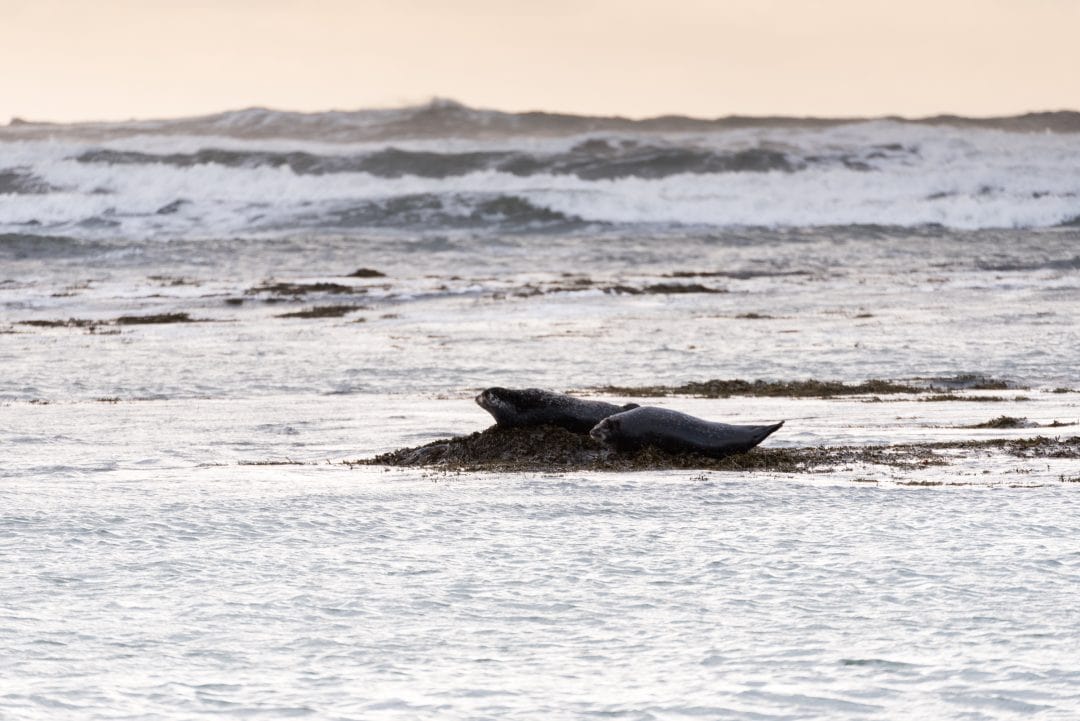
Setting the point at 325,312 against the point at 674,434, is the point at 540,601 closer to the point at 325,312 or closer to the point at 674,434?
the point at 674,434

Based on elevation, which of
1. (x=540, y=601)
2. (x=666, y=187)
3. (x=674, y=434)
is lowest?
(x=540, y=601)

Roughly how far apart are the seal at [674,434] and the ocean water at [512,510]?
718mm

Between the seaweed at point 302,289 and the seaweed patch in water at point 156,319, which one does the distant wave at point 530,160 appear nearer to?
the seaweed at point 302,289

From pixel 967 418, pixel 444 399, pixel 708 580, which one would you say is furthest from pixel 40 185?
pixel 708 580

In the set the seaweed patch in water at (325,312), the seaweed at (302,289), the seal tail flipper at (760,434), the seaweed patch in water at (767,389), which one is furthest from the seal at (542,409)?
the seaweed at (302,289)

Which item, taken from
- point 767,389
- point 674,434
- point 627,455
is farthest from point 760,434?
point 767,389

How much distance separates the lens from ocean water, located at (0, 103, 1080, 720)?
5215 millimetres

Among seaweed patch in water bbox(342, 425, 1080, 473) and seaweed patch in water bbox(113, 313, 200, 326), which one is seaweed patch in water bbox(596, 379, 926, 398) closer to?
seaweed patch in water bbox(342, 425, 1080, 473)

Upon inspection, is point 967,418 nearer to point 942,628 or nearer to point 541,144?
point 942,628

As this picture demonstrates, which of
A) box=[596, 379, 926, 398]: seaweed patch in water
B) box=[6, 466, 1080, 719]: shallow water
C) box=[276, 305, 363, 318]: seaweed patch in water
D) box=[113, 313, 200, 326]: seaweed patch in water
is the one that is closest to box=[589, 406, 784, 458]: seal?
box=[6, 466, 1080, 719]: shallow water

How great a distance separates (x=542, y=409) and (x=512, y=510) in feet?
9.06

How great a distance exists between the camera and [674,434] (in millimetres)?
10602

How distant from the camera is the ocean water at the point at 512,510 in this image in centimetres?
521

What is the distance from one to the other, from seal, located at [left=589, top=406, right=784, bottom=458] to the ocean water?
2.36 ft
